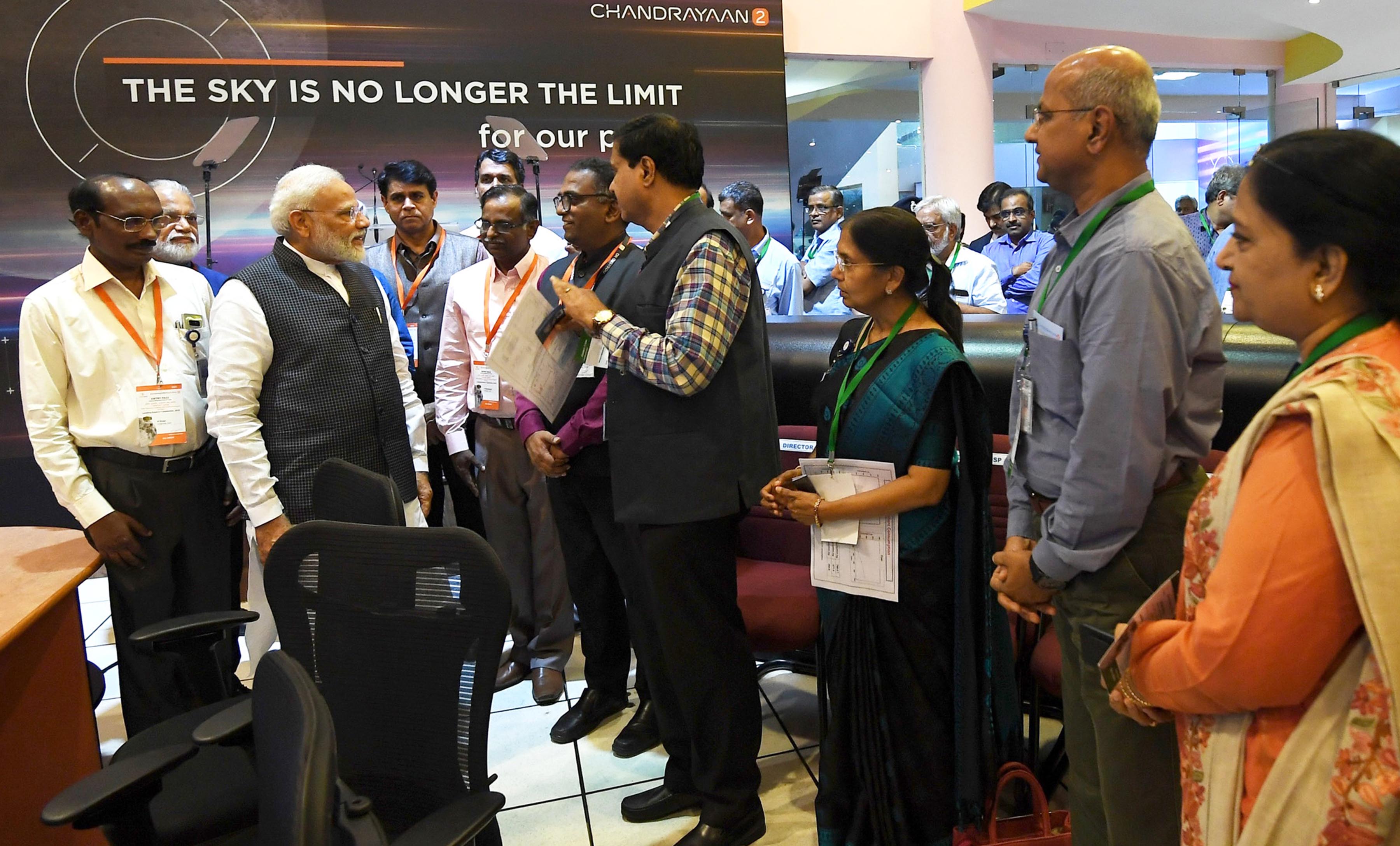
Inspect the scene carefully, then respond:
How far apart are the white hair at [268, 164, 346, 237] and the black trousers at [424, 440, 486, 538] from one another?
1.28 metres

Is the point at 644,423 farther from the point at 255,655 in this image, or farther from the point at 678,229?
the point at 255,655

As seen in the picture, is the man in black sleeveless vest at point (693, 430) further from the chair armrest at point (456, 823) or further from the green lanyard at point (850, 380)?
the chair armrest at point (456, 823)

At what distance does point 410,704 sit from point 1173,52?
8.98 m

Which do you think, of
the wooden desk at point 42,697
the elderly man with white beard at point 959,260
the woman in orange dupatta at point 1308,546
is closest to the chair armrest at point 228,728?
the wooden desk at point 42,697

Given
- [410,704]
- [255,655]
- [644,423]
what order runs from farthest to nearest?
[255,655] < [644,423] < [410,704]

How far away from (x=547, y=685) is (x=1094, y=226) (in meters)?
2.39

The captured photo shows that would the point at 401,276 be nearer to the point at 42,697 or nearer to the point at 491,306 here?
the point at 491,306

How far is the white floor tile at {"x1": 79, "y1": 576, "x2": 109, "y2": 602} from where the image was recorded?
4.64 metres

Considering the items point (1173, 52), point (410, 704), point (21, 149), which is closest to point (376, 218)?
point (21, 149)

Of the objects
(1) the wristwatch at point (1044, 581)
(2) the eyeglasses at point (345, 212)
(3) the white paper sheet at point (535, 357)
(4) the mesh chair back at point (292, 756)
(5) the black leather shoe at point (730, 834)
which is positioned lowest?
(5) the black leather shoe at point (730, 834)

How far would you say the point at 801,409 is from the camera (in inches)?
121

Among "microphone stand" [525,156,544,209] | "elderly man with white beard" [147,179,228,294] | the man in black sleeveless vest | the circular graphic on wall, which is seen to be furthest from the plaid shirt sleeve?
the circular graphic on wall

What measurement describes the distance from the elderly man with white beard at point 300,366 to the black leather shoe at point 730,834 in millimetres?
1267

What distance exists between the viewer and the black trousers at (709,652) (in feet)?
6.72
